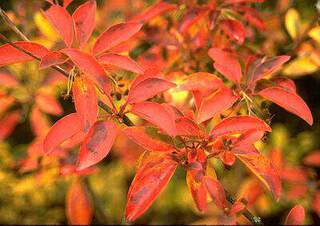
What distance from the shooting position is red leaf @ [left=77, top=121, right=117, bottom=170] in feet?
3.10

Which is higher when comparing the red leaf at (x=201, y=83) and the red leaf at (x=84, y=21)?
the red leaf at (x=84, y=21)

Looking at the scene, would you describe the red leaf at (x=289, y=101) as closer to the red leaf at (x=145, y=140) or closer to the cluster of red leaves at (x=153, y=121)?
the cluster of red leaves at (x=153, y=121)

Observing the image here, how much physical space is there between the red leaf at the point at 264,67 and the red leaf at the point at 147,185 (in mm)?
347

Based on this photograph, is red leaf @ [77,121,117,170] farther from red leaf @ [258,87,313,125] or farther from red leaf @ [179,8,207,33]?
red leaf @ [179,8,207,33]

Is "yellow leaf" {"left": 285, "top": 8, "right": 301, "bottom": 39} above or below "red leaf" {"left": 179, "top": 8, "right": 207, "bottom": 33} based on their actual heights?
below

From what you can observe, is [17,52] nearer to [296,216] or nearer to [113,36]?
[113,36]

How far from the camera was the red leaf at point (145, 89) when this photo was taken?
1003 millimetres

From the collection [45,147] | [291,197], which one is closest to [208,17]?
[45,147]

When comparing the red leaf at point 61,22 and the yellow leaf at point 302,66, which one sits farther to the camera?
the yellow leaf at point 302,66

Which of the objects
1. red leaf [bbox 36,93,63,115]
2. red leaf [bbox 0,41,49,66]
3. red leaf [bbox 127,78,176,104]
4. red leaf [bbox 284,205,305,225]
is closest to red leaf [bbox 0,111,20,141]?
red leaf [bbox 36,93,63,115]

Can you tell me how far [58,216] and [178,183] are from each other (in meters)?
0.60

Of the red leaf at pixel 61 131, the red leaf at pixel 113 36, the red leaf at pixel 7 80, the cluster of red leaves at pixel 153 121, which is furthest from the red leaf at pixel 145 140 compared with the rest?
the red leaf at pixel 7 80

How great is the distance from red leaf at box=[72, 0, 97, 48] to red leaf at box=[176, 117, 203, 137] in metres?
0.30

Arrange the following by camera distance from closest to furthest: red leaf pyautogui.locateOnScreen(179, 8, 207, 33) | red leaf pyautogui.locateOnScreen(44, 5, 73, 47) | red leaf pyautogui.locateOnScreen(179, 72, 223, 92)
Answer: red leaf pyautogui.locateOnScreen(44, 5, 73, 47)
red leaf pyautogui.locateOnScreen(179, 72, 223, 92)
red leaf pyautogui.locateOnScreen(179, 8, 207, 33)
